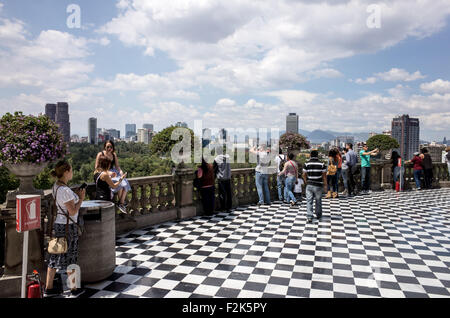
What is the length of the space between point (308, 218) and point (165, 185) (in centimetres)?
366

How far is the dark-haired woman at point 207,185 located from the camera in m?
8.63

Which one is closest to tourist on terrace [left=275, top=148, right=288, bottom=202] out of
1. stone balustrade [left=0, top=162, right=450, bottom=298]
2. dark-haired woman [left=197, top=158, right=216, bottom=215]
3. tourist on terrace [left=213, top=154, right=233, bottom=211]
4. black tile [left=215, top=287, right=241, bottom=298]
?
stone balustrade [left=0, top=162, right=450, bottom=298]

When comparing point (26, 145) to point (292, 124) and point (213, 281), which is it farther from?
point (292, 124)

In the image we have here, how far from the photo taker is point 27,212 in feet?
11.3

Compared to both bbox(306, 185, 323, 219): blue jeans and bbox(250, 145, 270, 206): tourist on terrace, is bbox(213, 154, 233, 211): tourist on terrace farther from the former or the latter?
bbox(306, 185, 323, 219): blue jeans

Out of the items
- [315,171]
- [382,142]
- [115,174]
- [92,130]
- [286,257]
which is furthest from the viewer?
[382,142]

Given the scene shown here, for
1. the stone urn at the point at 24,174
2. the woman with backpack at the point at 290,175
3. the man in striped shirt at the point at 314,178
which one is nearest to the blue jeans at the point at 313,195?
the man in striped shirt at the point at 314,178

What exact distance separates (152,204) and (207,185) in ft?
5.38

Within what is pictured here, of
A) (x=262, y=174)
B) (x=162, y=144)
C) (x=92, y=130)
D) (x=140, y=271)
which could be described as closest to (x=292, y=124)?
(x=92, y=130)

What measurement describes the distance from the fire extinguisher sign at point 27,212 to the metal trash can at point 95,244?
3.17 ft

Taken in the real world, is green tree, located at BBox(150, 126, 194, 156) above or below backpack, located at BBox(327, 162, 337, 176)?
above

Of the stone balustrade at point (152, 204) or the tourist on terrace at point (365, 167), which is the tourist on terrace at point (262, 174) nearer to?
the stone balustrade at point (152, 204)

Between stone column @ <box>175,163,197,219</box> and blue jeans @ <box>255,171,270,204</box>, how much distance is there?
2437mm

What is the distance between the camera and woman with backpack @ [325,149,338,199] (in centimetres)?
1152
